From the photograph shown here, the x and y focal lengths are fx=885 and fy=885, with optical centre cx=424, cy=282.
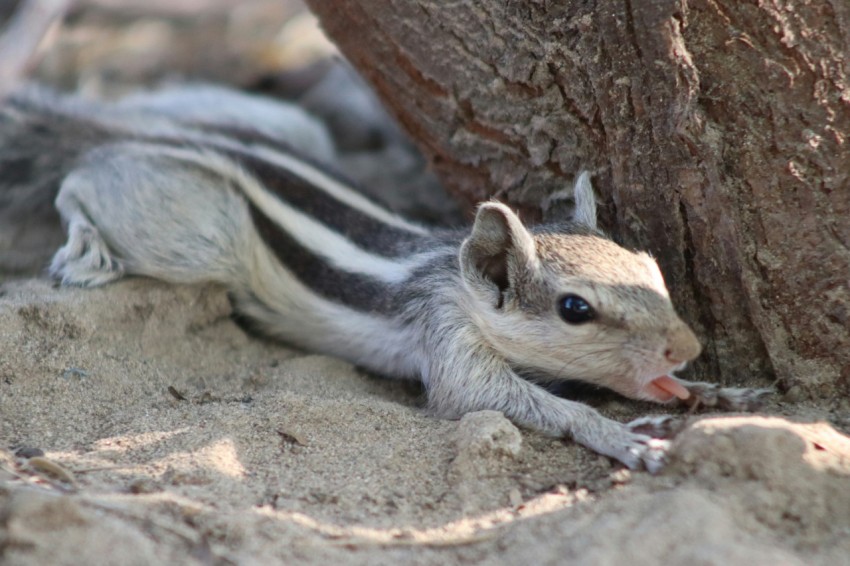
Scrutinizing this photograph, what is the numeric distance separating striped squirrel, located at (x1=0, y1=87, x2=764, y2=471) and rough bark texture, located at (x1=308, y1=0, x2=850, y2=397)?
0.24 meters

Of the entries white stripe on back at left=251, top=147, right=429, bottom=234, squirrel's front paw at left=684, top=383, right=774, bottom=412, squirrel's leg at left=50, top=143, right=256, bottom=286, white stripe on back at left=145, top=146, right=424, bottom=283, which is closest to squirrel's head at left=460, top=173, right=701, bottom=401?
squirrel's front paw at left=684, top=383, right=774, bottom=412

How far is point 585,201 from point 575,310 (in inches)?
22.9

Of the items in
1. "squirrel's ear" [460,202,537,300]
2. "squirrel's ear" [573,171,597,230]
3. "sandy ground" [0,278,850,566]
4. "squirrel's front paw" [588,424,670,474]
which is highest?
"squirrel's ear" [573,171,597,230]

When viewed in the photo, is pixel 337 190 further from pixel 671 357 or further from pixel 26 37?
pixel 26 37

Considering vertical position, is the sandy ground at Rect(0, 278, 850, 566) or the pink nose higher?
the pink nose

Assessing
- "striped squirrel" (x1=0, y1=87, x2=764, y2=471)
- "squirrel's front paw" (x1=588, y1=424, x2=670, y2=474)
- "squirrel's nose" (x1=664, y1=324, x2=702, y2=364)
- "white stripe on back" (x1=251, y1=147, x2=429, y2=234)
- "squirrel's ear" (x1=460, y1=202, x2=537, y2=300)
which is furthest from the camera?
"white stripe on back" (x1=251, y1=147, x2=429, y2=234)

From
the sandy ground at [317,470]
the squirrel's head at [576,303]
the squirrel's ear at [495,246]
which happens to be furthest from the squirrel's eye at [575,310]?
the sandy ground at [317,470]

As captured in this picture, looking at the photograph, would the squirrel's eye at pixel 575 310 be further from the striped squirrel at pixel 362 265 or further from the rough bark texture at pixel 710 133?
the rough bark texture at pixel 710 133

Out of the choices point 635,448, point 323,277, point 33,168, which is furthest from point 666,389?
point 33,168

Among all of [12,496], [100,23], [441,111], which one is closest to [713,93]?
[441,111]

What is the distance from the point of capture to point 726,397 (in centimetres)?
411

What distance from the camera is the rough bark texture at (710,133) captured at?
379 centimetres

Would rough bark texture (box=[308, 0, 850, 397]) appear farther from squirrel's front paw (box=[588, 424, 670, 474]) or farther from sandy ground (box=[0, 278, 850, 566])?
squirrel's front paw (box=[588, 424, 670, 474])

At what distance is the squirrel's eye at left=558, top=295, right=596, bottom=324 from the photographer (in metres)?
4.19
